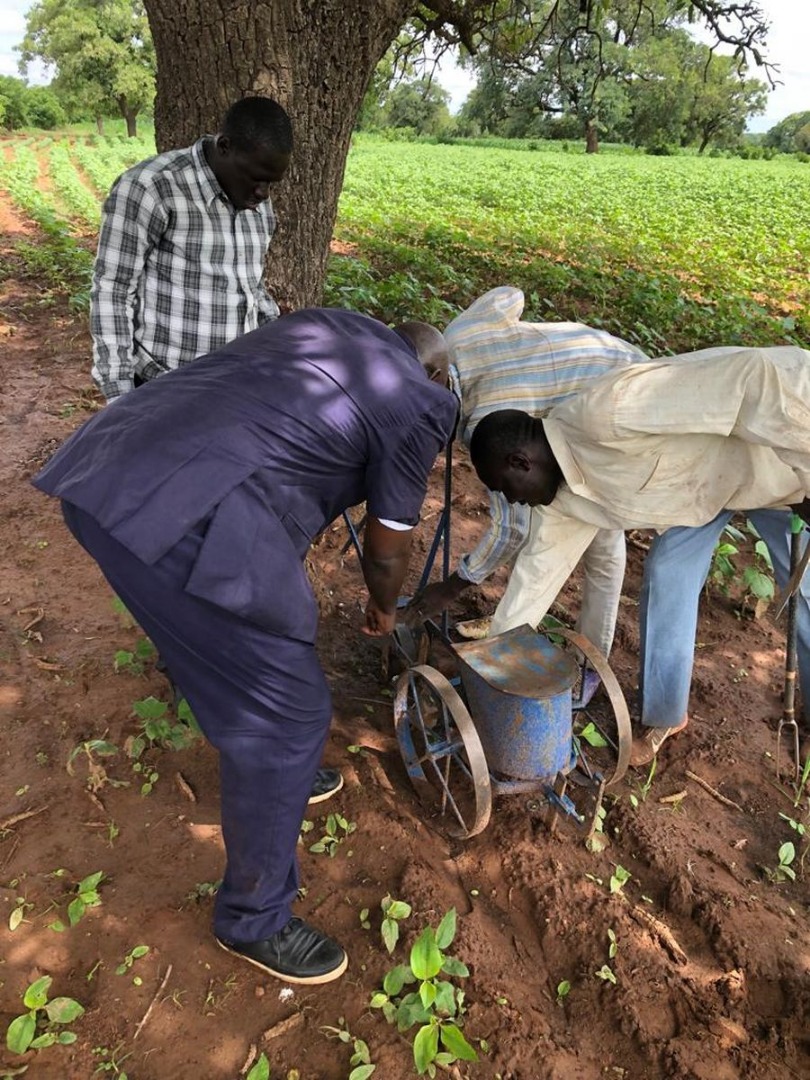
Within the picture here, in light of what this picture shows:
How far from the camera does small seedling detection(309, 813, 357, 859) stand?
8.57 feet

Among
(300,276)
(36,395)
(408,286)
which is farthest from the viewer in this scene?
(408,286)

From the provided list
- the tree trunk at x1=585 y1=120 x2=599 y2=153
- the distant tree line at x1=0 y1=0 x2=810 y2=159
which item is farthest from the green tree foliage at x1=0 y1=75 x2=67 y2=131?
the tree trunk at x1=585 y1=120 x2=599 y2=153

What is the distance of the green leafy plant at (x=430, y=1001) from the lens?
1.98m

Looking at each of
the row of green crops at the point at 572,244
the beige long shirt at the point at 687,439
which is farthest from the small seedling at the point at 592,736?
the row of green crops at the point at 572,244

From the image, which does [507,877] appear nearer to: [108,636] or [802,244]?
[108,636]

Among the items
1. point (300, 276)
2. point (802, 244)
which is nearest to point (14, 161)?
point (802, 244)

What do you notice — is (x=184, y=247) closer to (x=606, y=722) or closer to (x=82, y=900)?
(x=82, y=900)

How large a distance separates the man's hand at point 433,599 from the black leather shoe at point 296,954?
1160mm

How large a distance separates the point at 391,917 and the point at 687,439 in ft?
5.74

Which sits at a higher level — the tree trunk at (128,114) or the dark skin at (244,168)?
the tree trunk at (128,114)

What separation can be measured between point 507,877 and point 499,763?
1.28ft

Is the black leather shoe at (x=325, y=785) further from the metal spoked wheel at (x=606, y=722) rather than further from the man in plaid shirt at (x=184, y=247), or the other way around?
the man in plaid shirt at (x=184, y=247)

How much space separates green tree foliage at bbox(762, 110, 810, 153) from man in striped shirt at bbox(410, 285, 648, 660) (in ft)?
269

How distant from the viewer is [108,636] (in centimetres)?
344
